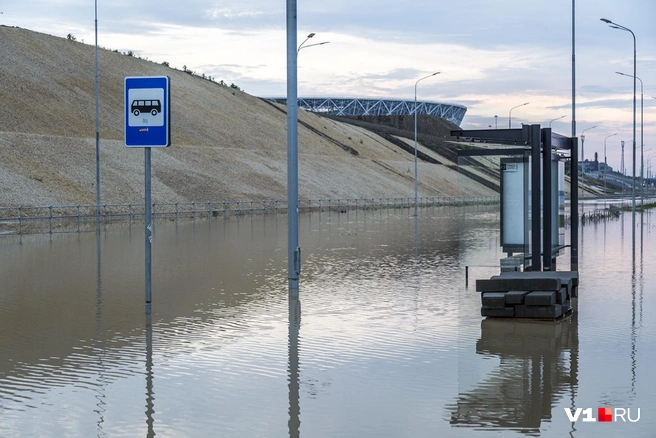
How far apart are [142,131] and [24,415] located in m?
6.09

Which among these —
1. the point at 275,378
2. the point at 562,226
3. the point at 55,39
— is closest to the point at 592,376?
the point at 275,378

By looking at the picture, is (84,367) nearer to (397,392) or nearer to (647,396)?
(397,392)

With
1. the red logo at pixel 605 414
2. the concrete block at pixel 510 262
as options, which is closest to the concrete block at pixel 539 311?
the concrete block at pixel 510 262

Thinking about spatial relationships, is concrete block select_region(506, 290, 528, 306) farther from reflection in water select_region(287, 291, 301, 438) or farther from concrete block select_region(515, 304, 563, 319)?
reflection in water select_region(287, 291, 301, 438)

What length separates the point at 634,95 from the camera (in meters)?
53.2

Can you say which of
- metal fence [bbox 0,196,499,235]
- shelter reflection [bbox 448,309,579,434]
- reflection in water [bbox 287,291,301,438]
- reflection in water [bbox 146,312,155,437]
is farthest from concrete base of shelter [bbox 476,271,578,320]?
metal fence [bbox 0,196,499,235]

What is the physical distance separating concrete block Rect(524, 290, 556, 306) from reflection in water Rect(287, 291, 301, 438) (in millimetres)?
3309

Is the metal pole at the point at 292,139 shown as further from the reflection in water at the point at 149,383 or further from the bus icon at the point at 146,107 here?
the reflection in water at the point at 149,383

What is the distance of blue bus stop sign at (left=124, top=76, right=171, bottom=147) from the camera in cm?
1332

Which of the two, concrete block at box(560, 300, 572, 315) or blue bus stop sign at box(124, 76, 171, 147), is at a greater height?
blue bus stop sign at box(124, 76, 171, 147)

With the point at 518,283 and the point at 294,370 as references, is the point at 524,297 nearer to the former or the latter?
the point at 518,283

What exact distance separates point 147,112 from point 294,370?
5196 mm

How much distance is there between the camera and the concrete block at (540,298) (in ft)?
43.4

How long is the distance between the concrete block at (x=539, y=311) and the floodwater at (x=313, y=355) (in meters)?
0.17
